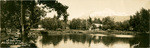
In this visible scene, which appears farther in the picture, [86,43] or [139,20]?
[139,20]

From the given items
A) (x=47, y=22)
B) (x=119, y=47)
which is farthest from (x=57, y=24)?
(x=119, y=47)

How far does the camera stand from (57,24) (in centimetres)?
10988

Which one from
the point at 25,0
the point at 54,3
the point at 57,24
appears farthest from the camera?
the point at 57,24

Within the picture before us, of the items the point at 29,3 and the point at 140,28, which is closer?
the point at 29,3

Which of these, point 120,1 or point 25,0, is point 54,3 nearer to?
point 25,0

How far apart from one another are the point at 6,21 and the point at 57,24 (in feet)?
255

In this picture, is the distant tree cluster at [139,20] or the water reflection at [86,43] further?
the distant tree cluster at [139,20]

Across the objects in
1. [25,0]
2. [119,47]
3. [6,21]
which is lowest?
[119,47]

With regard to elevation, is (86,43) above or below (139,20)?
below

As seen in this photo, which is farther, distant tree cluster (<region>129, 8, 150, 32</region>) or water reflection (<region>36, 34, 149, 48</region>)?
distant tree cluster (<region>129, 8, 150, 32</region>)

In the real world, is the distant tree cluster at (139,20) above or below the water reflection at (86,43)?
above

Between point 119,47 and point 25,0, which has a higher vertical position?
point 25,0

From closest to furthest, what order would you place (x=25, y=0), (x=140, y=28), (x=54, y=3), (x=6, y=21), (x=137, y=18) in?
1. (x=25, y=0)
2. (x=54, y=3)
3. (x=6, y=21)
4. (x=140, y=28)
5. (x=137, y=18)

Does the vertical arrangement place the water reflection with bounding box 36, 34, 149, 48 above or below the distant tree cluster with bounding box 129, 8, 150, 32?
below
